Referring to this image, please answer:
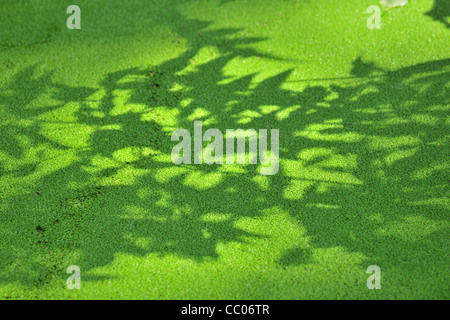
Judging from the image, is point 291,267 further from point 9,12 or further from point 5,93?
point 9,12

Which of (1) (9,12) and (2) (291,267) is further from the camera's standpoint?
(1) (9,12)

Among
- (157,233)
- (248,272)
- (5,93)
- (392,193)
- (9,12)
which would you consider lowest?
(248,272)

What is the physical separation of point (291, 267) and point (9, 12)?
3233 millimetres

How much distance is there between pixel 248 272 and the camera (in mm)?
2502

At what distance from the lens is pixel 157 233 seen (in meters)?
2.67

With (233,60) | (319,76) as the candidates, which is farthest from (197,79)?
(319,76)
